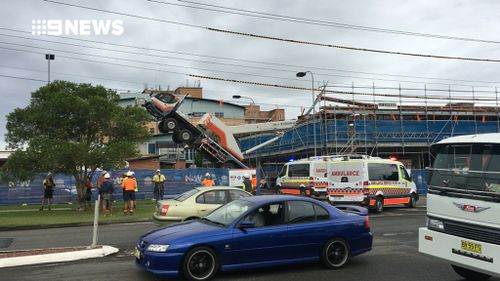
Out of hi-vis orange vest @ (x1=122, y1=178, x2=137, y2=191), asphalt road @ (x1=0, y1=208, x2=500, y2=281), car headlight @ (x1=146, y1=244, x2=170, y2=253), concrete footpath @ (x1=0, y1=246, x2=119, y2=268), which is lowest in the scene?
asphalt road @ (x1=0, y1=208, x2=500, y2=281)

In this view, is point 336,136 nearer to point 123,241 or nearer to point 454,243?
point 123,241

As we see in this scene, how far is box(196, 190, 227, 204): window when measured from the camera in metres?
12.8

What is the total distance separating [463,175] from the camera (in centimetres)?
700

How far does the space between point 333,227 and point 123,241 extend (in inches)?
238

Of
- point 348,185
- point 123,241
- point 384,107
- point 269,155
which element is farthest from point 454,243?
point 269,155

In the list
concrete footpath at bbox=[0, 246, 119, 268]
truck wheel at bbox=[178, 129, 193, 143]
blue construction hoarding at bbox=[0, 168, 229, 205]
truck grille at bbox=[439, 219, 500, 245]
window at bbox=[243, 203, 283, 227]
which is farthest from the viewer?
truck wheel at bbox=[178, 129, 193, 143]

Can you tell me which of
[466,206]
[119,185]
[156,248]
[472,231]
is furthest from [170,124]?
[472,231]

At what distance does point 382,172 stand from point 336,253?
12.3m

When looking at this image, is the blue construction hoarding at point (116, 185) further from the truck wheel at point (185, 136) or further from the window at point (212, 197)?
the window at point (212, 197)

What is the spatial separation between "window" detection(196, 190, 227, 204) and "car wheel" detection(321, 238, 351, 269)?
4898 millimetres

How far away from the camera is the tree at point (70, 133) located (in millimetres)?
20594

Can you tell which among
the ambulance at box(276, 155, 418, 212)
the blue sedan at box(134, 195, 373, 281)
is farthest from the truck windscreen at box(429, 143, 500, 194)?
the ambulance at box(276, 155, 418, 212)

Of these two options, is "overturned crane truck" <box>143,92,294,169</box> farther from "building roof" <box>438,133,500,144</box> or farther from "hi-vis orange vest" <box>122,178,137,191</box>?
"building roof" <box>438,133,500,144</box>

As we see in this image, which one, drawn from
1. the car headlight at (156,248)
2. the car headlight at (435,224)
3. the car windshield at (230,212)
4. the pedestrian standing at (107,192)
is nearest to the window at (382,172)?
the pedestrian standing at (107,192)
